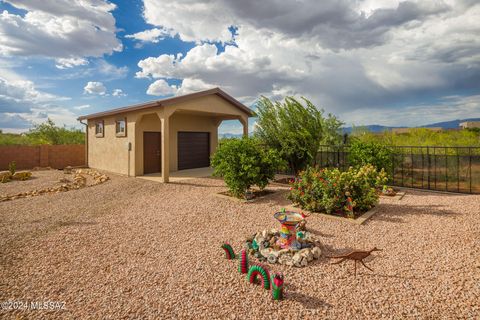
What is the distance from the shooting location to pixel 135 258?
390 cm

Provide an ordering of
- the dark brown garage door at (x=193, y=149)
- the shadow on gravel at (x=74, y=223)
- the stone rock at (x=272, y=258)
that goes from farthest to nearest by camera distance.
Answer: the dark brown garage door at (x=193, y=149) < the shadow on gravel at (x=74, y=223) < the stone rock at (x=272, y=258)

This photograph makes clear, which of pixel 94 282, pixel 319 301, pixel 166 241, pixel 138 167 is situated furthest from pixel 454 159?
pixel 138 167

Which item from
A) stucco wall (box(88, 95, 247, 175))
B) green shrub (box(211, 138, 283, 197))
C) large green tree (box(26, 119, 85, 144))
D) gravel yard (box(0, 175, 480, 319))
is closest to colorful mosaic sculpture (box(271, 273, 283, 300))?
gravel yard (box(0, 175, 480, 319))

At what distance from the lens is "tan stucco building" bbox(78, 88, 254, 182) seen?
32.9 ft

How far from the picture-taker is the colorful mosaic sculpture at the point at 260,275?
305cm

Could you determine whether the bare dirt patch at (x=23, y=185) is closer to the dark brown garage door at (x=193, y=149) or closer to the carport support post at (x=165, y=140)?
the carport support post at (x=165, y=140)

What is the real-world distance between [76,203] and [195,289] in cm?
593

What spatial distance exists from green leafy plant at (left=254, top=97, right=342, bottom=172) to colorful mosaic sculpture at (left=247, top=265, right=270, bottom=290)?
22.4 feet

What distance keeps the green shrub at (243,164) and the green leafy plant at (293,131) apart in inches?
83.9

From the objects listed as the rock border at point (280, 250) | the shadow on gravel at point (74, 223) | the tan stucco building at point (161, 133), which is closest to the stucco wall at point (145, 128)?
the tan stucco building at point (161, 133)

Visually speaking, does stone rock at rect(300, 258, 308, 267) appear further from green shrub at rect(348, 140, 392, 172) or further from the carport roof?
the carport roof

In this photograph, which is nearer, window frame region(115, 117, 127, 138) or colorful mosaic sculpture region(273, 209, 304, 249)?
colorful mosaic sculpture region(273, 209, 304, 249)

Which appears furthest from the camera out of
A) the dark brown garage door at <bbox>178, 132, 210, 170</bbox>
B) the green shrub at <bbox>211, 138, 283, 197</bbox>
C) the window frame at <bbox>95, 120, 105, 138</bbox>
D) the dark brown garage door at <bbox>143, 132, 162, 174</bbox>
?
the window frame at <bbox>95, 120, 105, 138</bbox>

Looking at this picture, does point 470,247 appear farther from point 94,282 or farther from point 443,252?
point 94,282
